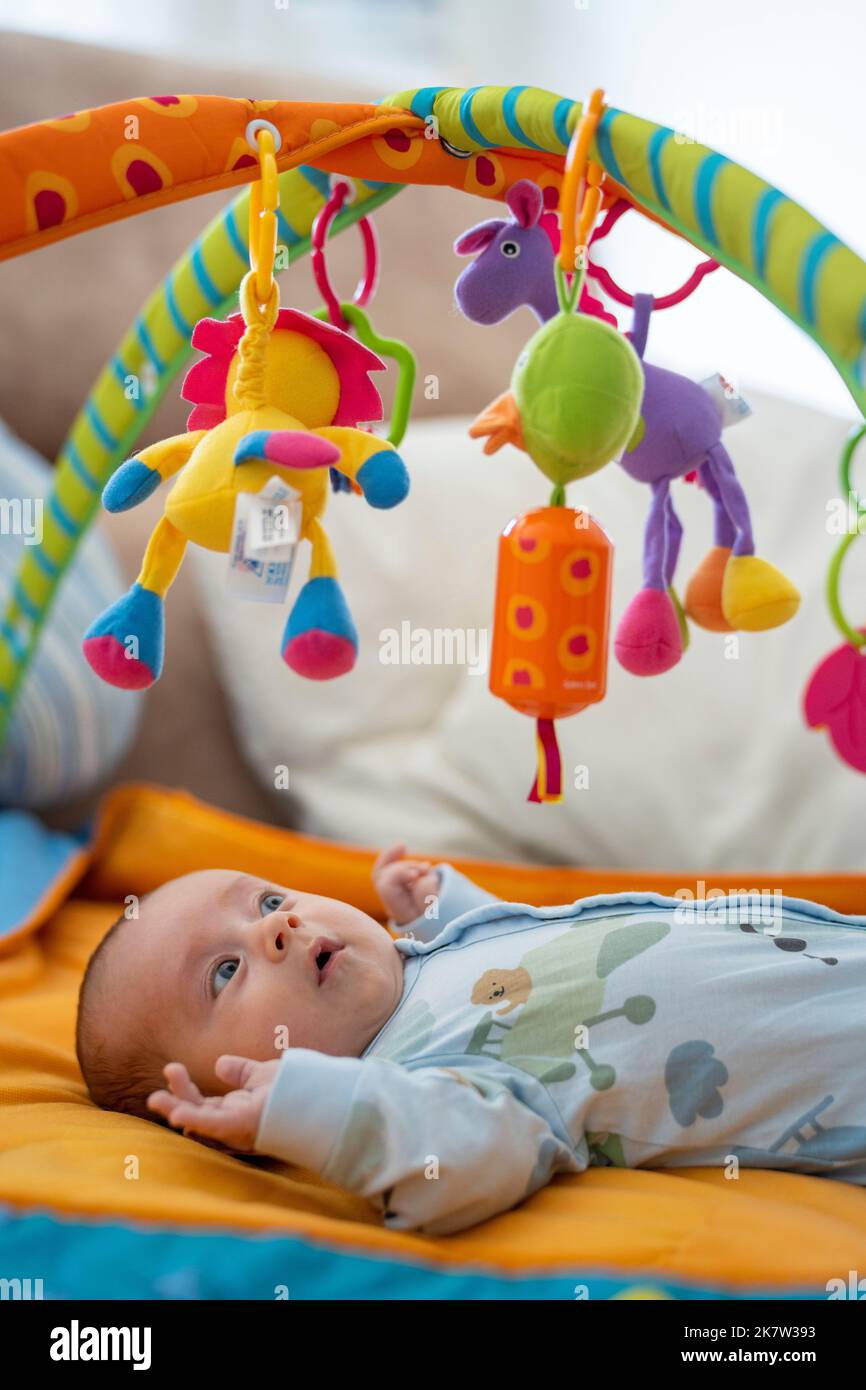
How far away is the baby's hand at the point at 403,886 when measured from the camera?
0.91 metres

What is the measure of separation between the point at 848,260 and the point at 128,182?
0.34 metres

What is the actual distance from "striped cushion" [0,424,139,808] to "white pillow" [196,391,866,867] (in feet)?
0.46

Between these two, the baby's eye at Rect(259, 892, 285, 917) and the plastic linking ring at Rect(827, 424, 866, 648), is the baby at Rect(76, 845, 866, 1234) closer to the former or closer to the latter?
the baby's eye at Rect(259, 892, 285, 917)

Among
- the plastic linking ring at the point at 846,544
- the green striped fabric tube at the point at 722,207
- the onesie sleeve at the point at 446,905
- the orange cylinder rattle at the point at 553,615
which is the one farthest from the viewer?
the onesie sleeve at the point at 446,905

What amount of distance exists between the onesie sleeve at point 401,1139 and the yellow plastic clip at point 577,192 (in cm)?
38

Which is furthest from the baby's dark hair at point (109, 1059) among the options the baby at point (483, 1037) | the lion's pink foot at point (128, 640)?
the lion's pink foot at point (128, 640)

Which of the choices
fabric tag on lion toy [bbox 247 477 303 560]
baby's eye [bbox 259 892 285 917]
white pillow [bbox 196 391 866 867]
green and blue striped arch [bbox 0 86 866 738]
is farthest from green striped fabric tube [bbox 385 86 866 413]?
white pillow [bbox 196 391 866 867]

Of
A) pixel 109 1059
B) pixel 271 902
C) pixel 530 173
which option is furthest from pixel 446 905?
pixel 530 173

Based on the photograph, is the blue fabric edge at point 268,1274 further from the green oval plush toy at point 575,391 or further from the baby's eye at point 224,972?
the green oval plush toy at point 575,391

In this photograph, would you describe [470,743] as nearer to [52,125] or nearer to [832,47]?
[52,125]

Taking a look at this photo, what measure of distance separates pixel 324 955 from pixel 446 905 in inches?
6.0

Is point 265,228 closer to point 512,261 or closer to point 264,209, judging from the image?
point 264,209

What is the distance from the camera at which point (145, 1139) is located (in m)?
0.68
